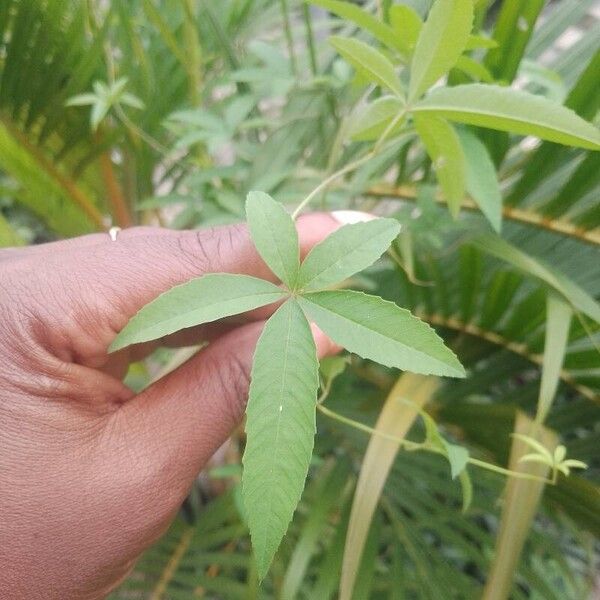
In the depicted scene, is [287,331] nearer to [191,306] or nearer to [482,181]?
[191,306]

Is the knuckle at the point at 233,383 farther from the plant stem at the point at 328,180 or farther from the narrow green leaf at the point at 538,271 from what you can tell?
the narrow green leaf at the point at 538,271

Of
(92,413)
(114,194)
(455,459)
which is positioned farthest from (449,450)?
(114,194)

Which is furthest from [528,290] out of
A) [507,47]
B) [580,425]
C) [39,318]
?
[39,318]

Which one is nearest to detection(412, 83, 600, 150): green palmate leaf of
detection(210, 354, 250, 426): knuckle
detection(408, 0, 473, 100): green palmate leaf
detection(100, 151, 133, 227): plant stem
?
detection(408, 0, 473, 100): green palmate leaf

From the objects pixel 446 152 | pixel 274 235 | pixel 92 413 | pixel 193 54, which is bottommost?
pixel 92 413

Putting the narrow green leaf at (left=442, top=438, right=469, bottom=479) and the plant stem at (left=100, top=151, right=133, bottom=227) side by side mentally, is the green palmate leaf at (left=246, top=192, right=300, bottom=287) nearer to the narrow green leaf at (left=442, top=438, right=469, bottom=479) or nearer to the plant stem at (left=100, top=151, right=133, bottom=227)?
the narrow green leaf at (left=442, top=438, right=469, bottom=479)

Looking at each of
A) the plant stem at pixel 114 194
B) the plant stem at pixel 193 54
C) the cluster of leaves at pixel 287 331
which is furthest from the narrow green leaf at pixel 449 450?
the plant stem at pixel 114 194

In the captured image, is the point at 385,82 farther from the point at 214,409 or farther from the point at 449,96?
the point at 214,409
